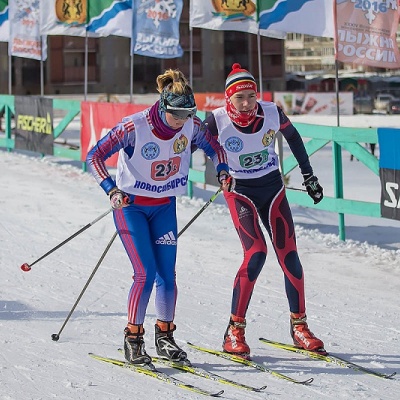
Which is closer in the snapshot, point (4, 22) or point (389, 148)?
point (389, 148)

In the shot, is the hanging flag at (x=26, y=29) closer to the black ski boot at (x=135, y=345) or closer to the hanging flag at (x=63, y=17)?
the hanging flag at (x=63, y=17)

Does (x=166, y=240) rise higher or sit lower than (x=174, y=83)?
lower

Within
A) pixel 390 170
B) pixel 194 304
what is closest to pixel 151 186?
pixel 194 304

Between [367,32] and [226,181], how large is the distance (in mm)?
5140

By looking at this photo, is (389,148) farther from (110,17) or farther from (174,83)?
(110,17)

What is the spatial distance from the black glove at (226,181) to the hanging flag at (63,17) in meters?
12.4

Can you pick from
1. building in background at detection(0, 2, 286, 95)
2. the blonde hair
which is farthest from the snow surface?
building in background at detection(0, 2, 286, 95)

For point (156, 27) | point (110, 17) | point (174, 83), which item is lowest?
point (174, 83)

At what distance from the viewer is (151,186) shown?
519 cm

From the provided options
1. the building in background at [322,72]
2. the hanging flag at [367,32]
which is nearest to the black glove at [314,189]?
the hanging flag at [367,32]

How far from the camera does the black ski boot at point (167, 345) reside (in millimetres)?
5277

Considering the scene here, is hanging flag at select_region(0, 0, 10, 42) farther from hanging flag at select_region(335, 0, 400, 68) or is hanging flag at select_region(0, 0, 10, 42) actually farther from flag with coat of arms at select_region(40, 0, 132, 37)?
hanging flag at select_region(335, 0, 400, 68)

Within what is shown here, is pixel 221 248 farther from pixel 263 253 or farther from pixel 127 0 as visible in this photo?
pixel 127 0

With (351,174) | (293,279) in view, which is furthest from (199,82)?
(293,279)
